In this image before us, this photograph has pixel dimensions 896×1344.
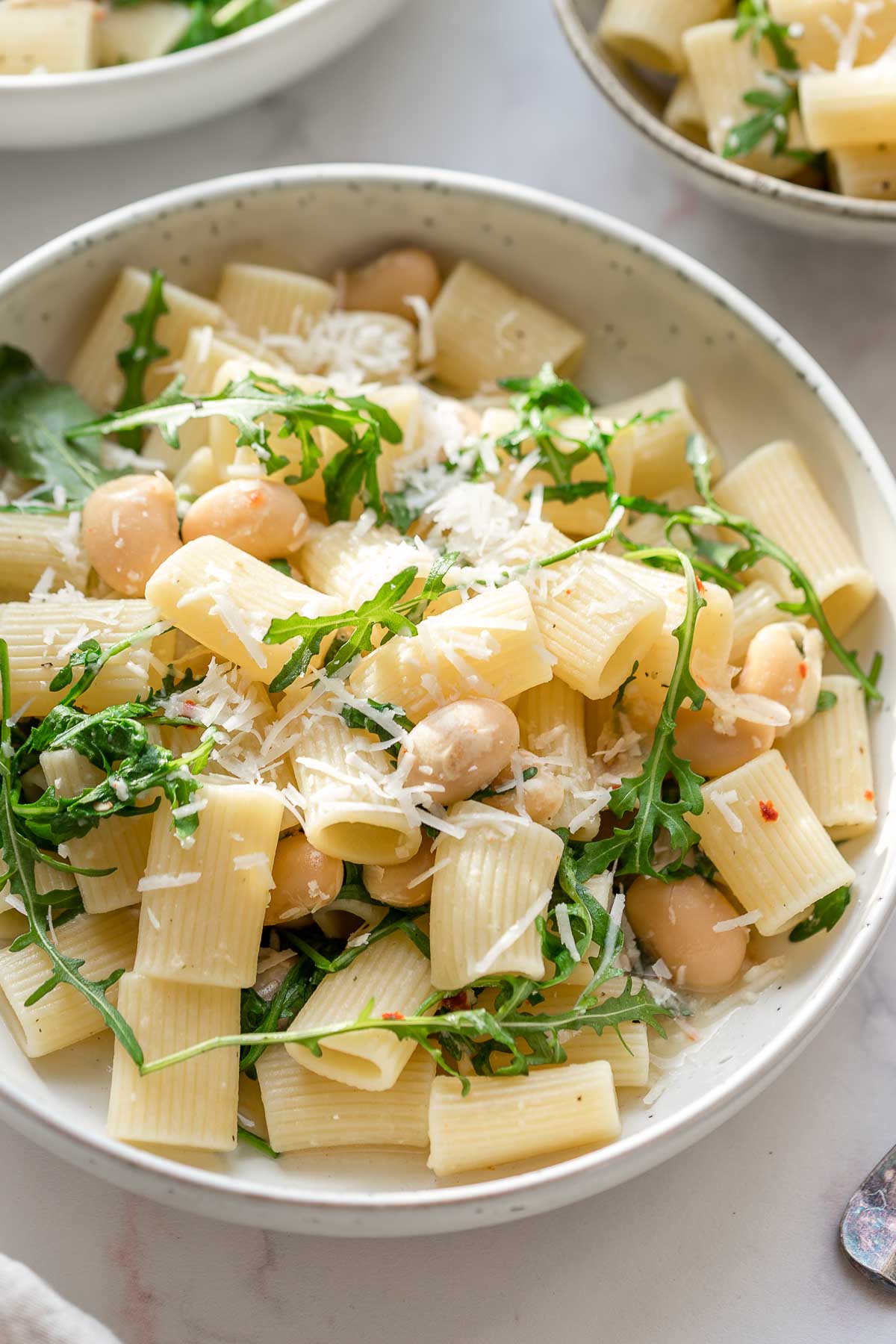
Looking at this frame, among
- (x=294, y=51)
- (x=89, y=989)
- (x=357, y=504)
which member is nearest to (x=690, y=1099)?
(x=89, y=989)

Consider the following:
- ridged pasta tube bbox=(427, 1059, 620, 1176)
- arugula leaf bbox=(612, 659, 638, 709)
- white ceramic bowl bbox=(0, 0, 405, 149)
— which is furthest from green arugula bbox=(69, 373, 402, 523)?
ridged pasta tube bbox=(427, 1059, 620, 1176)

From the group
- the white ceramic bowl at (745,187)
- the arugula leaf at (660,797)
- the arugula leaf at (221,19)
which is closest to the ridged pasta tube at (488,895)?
the arugula leaf at (660,797)

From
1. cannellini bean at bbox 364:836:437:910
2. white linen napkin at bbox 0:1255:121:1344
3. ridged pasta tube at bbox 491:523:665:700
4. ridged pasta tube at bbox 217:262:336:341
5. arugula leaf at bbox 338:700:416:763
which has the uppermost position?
ridged pasta tube at bbox 217:262:336:341

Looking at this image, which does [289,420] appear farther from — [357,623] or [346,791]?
[346,791]

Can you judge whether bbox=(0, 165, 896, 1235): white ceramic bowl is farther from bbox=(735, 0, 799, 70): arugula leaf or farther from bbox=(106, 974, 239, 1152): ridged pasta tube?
Answer: bbox=(735, 0, 799, 70): arugula leaf

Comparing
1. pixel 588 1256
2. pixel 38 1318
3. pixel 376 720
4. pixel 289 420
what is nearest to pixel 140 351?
pixel 289 420
